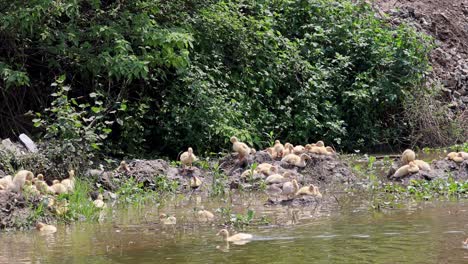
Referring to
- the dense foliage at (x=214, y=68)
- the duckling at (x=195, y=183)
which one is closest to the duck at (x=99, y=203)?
the duckling at (x=195, y=183)

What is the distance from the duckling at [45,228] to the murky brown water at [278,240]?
0.12 meters

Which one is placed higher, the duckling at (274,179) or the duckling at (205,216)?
the duckling at (274,179)

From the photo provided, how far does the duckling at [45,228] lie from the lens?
1047 cm

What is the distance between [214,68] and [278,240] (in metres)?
9.44

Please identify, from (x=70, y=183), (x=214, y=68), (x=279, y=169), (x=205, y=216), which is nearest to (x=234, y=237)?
(x=205, y=216)

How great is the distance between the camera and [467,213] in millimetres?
11102

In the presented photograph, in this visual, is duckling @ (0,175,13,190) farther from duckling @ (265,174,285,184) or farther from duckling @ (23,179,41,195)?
duckling @ (265,174,285,184)

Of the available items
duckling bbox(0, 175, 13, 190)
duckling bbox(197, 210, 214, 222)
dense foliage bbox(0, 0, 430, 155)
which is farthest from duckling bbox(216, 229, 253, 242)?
dense foliage bbox(0, 0, 430, 155)

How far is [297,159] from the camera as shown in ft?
47.8

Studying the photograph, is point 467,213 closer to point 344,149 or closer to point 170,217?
point 170,217

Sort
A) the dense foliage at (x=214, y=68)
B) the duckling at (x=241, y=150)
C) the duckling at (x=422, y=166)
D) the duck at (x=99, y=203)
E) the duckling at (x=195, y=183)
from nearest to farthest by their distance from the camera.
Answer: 1. the duck at (x=99, y=203)
2. the duckling at (x=195, y=183)
3. the duckling at (x=422, y=166)
4. the duckling at (x=241, y=150)
5. the dense foliage at (x=214, y=68)

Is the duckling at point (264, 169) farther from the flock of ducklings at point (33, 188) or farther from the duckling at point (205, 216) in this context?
the flock of ducklings at point (33, 188)

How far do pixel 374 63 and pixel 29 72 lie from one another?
7508 millimetres

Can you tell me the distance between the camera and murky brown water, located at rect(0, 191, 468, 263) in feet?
28.2
